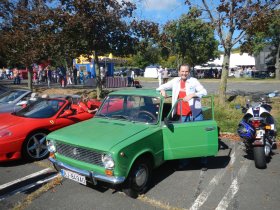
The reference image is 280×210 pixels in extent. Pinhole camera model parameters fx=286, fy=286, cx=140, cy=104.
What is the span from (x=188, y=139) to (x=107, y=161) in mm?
1533

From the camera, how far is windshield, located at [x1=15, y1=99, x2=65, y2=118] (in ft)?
21.1

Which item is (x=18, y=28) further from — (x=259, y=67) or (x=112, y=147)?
(x=259, y=67)

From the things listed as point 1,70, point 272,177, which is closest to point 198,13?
point 272,177

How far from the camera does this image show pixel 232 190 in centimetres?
466

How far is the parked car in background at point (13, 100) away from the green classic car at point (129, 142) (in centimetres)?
428

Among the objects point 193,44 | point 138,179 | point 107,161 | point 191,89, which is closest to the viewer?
point 107,161

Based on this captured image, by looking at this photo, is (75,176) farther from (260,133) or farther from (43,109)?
(260,133)

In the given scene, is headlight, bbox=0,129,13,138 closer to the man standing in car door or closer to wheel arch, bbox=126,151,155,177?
wheel arch, bbox=126,151,155,177

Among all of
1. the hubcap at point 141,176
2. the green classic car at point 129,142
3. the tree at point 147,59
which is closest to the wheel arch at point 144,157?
the green classic car at point 129,142

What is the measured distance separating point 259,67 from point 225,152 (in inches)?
2181

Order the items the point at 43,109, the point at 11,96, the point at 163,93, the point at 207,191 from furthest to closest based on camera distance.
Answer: the point at 11,96 < the point at 43,109 < the point at 163,93 < the point at 207,191

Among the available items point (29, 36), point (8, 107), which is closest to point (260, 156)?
point (8, 107)

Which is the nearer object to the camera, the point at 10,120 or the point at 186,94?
the point at 186,94

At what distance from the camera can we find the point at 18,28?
15.0m
